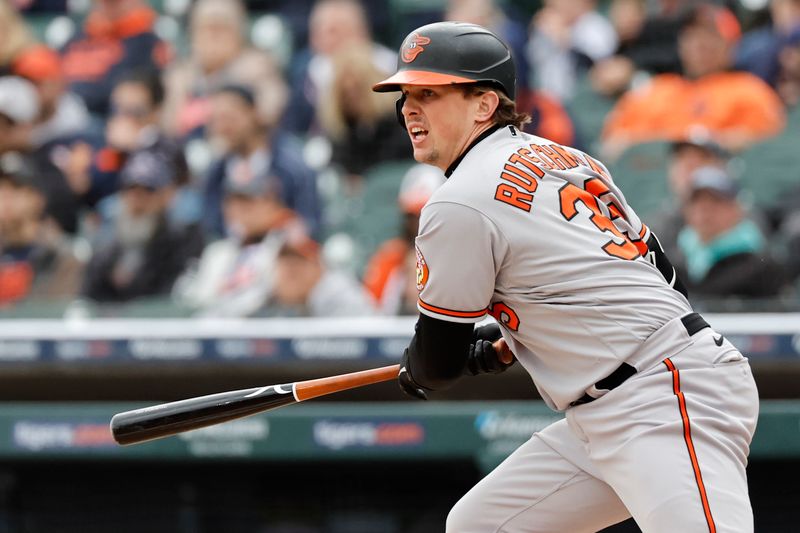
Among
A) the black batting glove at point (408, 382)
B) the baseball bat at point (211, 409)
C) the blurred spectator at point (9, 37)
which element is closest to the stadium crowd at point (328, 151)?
the blurred spectator at point (9, 37)

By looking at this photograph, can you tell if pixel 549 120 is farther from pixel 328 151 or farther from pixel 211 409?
pixel 211 409

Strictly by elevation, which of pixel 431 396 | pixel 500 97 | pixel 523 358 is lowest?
pixel 431 396

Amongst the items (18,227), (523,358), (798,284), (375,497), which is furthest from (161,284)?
(523,358)

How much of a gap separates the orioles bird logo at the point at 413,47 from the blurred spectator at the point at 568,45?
3776mm

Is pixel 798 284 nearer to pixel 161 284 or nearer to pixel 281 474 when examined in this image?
pixel 281 474

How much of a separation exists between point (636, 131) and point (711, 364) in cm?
352

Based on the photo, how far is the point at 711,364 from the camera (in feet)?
8.45

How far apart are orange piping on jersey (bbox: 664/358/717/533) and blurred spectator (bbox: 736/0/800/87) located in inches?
146

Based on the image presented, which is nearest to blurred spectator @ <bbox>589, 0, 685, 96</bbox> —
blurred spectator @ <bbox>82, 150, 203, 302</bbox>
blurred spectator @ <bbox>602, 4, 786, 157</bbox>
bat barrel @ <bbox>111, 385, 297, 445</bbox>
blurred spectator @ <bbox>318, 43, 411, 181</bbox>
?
blurred spectator @ <bbox>602, 4, 786, 157</bbox>

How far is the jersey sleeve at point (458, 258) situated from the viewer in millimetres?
2529

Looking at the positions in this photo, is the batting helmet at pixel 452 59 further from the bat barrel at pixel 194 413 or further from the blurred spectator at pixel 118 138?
the blurred spectator at pixel 118 138

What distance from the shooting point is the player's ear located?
107 inches

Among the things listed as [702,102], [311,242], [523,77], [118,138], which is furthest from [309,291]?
[118,138]

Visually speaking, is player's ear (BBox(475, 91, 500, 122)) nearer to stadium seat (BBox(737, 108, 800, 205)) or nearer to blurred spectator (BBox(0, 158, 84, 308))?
stadium seat (BBox(737, 108, 800, 205))
